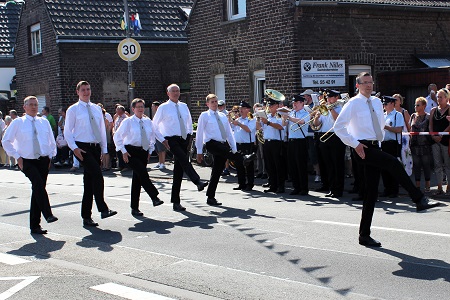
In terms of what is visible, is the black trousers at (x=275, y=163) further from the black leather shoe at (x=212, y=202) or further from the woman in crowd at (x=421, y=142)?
the woman in crowd at (x=421, y=142)

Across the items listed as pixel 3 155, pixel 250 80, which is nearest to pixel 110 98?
pixel 3 155

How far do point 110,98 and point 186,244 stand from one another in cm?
2069

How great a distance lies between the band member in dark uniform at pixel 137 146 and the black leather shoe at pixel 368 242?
13.9 feet

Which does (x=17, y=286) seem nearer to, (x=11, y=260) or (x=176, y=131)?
(x=11, y=260)

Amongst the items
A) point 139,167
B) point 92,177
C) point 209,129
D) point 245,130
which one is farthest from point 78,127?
point 245,130

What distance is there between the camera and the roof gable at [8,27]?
3578 centimetres

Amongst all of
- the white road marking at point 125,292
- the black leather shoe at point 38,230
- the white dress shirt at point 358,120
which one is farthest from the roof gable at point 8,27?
the white road marking at point 125,292

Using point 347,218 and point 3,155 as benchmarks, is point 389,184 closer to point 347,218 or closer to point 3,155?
point 347,218

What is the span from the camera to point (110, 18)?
29266 millimetres

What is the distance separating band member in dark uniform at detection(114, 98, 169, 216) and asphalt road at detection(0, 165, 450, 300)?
1.50 feet

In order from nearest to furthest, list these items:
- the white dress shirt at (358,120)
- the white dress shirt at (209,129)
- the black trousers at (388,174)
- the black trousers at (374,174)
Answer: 1. the black trousers at (374,174)
2. the white dress shirt at (358,120)
3. the white dress shirt at (209,129)
4. the black trousers at (388,174)

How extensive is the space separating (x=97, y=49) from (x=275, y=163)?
16.0m

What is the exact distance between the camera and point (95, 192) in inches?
436

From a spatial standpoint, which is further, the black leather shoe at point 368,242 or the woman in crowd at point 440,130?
the woman in crowd at point 440,130
